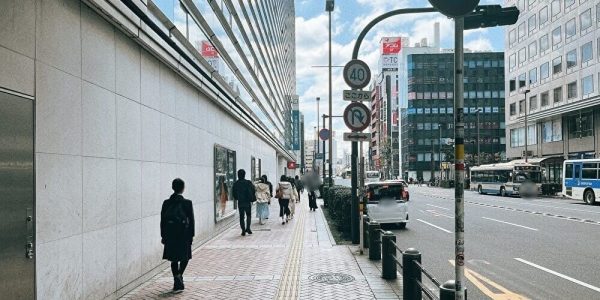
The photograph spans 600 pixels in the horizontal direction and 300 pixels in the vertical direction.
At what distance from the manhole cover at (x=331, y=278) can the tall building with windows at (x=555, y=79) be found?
39.4 meters

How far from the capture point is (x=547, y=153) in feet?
165

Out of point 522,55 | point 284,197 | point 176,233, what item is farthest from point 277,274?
point 522,55

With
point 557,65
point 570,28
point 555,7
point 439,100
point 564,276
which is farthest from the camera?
Answer: point 439,100

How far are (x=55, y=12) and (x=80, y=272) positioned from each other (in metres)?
2.99

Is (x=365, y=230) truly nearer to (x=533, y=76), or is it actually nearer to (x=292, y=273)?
(x=292, y=273)

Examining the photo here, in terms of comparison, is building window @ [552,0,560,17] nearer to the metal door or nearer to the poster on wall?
the poster on wall

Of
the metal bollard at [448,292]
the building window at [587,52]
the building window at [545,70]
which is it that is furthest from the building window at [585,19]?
the metal bollard at [448,292]

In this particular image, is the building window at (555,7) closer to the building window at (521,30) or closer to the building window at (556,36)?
the building window at (556,36)

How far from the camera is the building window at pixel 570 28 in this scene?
43.7 metres

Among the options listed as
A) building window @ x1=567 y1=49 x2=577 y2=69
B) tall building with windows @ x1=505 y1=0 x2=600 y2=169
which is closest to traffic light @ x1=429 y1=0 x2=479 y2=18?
tall building with windows @ x1=505 y1=0 x2=600 y2=169

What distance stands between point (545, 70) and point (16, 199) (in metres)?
53.7

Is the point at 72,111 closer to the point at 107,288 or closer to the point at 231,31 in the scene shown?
the point at 107,288

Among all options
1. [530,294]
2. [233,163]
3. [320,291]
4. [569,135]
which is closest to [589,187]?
[569,135]

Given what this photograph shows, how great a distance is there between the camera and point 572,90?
44.7 meters
